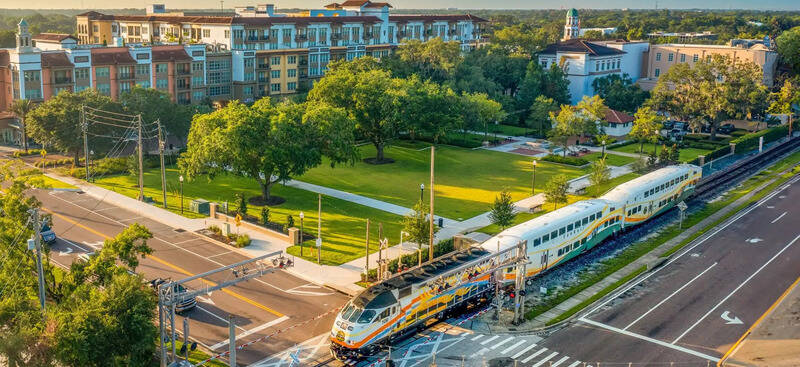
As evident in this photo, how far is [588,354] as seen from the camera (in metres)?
39.1

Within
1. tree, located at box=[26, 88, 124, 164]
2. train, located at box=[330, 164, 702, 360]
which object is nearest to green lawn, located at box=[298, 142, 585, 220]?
train, located at box=[330, 164, 702, 360]

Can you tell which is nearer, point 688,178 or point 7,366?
point 7,366

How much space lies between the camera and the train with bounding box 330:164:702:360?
122ft

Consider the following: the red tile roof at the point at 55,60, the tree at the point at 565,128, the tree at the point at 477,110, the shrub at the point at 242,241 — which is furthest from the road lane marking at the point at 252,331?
the red tile roof at the point at 55,60

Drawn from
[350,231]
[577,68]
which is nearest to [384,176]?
[350,231]

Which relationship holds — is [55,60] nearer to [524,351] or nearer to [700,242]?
[524,351]

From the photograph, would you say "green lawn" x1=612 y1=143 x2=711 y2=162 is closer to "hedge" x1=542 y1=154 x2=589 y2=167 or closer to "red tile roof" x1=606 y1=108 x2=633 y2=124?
"red tile roof" x1=606 y1=108 x2=633 y2=124

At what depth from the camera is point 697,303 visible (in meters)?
46.6

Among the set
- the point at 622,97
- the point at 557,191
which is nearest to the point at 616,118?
the point at 622,97

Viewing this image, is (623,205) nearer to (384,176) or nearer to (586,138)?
(384,176)

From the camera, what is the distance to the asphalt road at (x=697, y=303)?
131ft

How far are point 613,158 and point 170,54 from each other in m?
67.3

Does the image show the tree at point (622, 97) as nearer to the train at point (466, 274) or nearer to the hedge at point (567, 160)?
the hedge at point (567, 160)

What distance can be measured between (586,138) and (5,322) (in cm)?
8749
